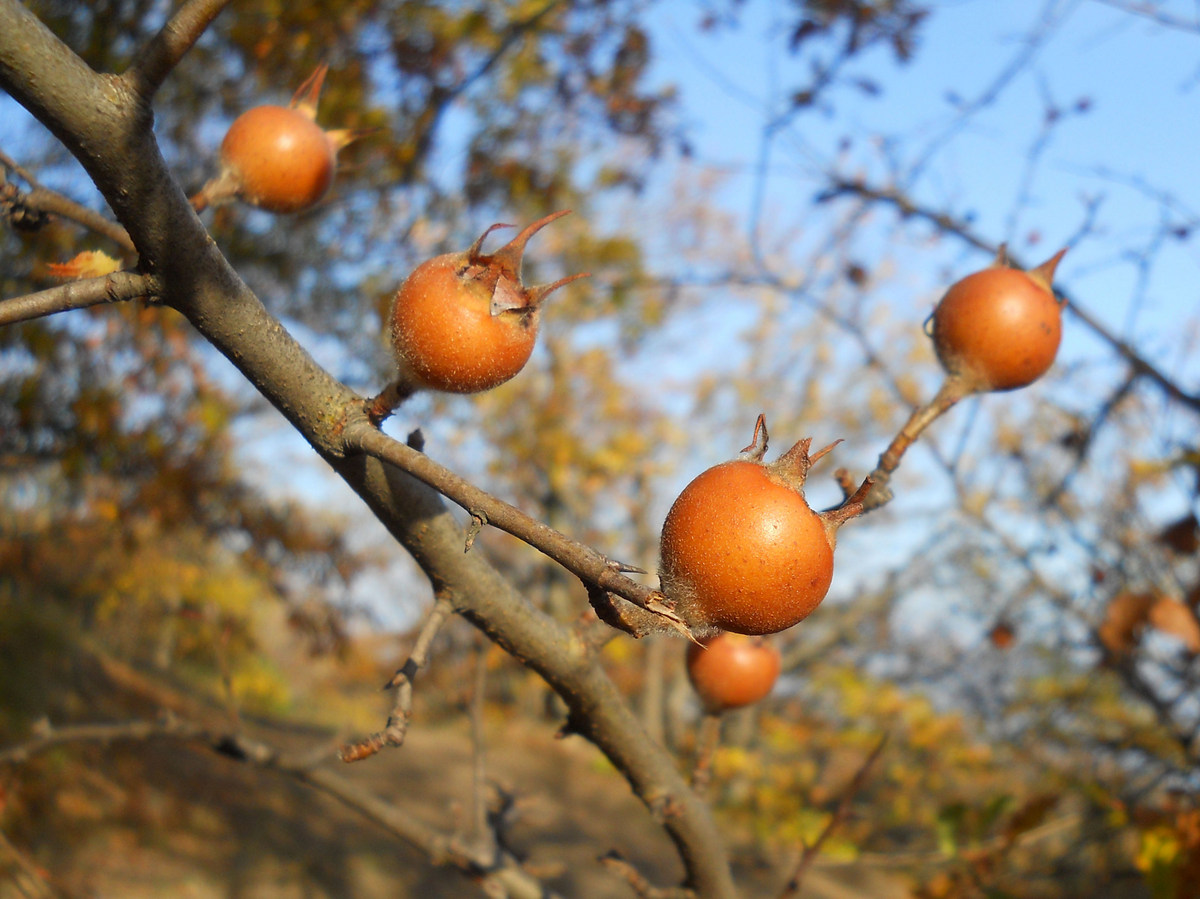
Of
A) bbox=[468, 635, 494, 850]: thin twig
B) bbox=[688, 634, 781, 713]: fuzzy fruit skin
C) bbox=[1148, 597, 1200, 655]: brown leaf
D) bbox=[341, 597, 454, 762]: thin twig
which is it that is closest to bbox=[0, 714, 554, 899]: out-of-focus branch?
bbox=[468, 635, 494, 850]: thin twig

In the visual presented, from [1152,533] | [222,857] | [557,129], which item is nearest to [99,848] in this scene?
[222,857]

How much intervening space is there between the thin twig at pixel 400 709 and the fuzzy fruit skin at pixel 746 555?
286 millimetres

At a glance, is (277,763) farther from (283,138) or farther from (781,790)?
(781,790)

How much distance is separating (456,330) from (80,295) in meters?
0.36

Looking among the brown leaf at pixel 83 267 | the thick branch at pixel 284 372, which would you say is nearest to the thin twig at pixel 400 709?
the thick branch at pixel 284 372

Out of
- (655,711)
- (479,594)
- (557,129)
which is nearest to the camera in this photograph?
(479,594)

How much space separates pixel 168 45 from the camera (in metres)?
0.74

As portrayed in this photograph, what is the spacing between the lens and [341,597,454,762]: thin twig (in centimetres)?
79

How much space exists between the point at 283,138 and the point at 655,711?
9.61 metres

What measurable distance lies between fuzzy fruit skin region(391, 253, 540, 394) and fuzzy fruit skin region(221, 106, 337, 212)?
1.69 ft

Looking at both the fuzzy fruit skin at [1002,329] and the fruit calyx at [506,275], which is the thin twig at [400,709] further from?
the fuzzy fruit skin at [1002,329]

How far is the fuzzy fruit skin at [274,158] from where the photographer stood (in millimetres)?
1214

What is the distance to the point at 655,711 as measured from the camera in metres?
9.98

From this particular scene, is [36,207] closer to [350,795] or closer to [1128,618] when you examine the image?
[350,795]
